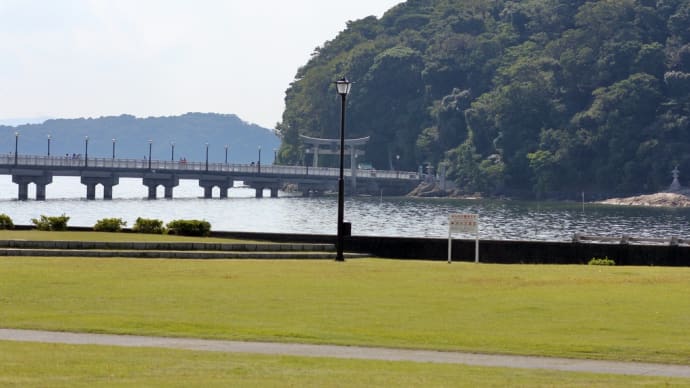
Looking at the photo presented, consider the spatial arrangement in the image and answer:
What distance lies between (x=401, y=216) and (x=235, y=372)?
135 m

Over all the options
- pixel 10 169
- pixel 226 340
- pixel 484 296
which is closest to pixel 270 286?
pixel 484 296

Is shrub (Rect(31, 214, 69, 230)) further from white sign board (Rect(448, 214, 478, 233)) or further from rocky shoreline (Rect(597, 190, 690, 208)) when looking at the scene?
rocky shoreline (Rect(597, 190, 690, 208))

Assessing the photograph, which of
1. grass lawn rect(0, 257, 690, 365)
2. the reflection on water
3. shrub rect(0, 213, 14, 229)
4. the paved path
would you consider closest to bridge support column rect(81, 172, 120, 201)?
the reflection on water

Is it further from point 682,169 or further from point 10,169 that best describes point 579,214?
point 10,169

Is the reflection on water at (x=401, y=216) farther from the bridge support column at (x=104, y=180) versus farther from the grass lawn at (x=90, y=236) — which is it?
the grass lawn at (x=90, y=236)

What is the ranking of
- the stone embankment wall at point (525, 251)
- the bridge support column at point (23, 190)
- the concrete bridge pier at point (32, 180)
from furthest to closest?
the bridge support column at point (23, 190), the concrete bridge pier at point (32, 180), the stone embankment wall at point (525, 251)

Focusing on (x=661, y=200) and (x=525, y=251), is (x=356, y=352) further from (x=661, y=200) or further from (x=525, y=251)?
(x=661, y=200)

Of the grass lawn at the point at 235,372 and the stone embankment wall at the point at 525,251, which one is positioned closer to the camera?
the grass lawn at the point at 235,372

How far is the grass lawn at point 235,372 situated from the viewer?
1966 cm

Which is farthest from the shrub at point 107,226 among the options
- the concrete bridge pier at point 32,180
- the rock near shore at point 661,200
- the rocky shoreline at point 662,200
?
the rock near shore at point 661,200

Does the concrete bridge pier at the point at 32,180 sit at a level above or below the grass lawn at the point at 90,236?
below

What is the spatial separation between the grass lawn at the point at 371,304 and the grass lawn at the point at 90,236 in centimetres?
682

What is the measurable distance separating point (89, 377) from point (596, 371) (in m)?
7.61

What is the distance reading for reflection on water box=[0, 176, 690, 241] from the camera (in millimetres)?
122375
